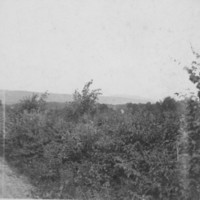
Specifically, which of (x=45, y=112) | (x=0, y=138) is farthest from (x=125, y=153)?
(x=0, y=138)

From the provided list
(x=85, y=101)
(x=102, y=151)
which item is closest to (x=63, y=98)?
(x=85, y=101)

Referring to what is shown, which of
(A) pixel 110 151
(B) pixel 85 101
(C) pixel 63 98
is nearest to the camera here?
(A) pixel 110 151

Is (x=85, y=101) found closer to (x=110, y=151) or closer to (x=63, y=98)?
(x=63, y=98)

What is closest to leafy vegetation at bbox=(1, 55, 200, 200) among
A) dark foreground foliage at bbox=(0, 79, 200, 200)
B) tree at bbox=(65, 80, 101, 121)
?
dark foreground foliage at bbox=(0, 79, 200, 200)

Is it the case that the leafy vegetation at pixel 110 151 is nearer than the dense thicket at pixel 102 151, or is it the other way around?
the leafy vegetation at pixel 110 151

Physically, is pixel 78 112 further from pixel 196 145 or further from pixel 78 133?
pixel 196 145

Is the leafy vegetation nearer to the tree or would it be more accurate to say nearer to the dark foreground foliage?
the dark foreground foliage

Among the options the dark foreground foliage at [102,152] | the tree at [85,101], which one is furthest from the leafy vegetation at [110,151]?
the tree at [85,101]

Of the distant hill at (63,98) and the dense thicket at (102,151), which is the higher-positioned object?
the distant hill at (63,98)

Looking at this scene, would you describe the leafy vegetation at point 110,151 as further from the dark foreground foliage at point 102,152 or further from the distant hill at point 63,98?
the distant hill at point 63,98
